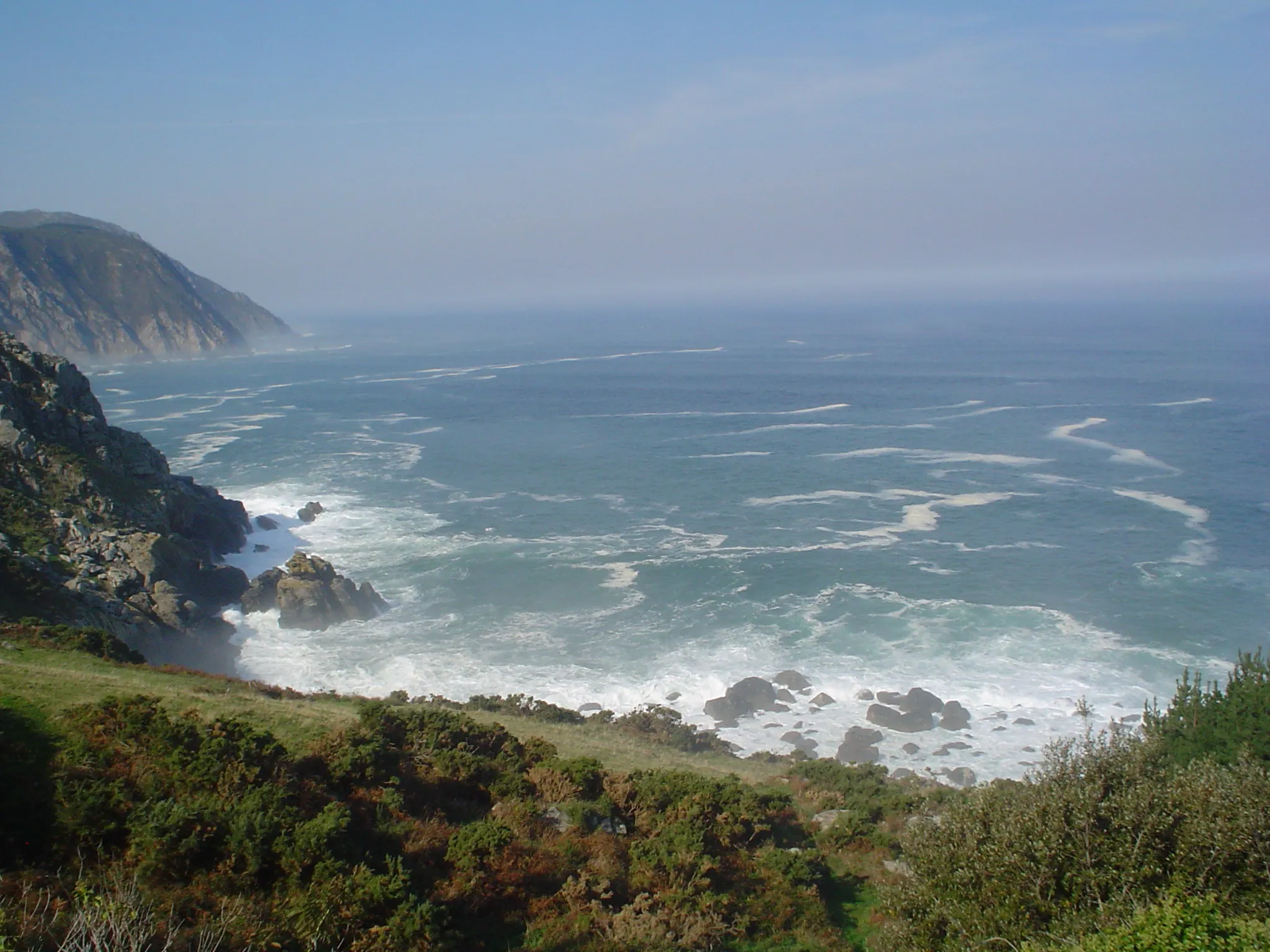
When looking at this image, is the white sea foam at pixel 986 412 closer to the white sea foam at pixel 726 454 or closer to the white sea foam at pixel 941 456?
the white sea foam at pixel 941 456

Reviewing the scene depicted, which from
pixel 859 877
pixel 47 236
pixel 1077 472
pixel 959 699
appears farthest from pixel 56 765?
pixel 47 236

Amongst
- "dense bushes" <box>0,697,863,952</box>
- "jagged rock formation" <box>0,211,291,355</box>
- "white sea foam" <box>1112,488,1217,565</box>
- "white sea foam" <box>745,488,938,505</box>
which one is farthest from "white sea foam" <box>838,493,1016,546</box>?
"jagged rock formation" <box>0,211,291,355</box>

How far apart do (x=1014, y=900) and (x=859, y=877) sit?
706 cm

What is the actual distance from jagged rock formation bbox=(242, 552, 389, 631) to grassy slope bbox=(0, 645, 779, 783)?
18.8 metres

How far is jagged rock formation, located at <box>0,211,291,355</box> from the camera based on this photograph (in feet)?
503

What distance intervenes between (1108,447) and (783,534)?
38354 millimetres

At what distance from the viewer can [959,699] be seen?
3838 centimetres

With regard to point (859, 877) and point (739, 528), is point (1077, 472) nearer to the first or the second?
point (739, 528)

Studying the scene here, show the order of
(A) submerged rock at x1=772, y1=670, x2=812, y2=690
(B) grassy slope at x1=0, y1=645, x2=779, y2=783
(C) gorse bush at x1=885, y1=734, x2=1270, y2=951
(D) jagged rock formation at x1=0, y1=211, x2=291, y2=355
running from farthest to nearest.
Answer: (D) jagged rock formation at x1=0, y1=211, x2=291, y2=355
(A) submerged rock at x1=772, y1=670, x2=812, y2=690
(B) grassy slope at x1=0, y1=645, x2=779, y2=783
(C) gorse bush at x1=885, y1=734, x2=1270, y2=951

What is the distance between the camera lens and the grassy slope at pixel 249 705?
18.9 m

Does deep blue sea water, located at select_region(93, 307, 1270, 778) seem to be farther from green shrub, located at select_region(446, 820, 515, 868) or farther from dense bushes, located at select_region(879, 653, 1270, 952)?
dense bushes, located at select_region(879, 653, 1270, 952)

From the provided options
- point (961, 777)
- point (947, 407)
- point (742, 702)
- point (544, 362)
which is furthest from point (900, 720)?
point (544, 362)

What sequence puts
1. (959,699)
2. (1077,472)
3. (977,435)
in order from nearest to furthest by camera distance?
(959,699)
(1077,472)
(977,435)

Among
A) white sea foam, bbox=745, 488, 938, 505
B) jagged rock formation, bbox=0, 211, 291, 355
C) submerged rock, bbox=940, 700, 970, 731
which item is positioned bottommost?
submerged rock, bbox=940, 700, 970, 731
